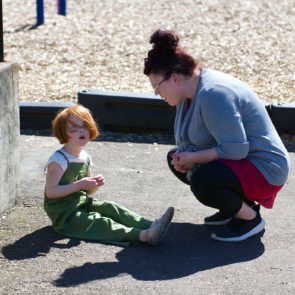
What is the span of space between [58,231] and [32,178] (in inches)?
42.3

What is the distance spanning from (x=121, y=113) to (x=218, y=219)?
83.2 inches

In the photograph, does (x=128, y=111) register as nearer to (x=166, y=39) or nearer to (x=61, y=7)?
(x=166, y=39)

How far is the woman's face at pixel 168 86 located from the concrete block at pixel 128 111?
2.21 m

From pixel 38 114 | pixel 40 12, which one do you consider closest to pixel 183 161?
pixel 38 114

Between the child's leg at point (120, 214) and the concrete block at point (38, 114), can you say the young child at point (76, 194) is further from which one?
the concrete block at point (38, 114)

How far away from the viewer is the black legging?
456cm

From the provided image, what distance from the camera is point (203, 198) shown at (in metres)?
4.64

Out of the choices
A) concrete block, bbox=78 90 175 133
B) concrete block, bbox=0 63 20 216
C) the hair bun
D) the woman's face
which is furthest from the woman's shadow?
concrete block, bbox=78 90 175 133

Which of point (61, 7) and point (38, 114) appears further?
point (61, 7)

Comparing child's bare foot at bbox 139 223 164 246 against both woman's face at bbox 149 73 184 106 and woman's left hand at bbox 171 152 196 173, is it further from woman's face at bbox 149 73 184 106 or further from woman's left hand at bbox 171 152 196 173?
woman's face at bbox 149 73 184 106

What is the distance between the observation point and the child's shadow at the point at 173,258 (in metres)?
4.22

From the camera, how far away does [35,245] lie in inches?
181

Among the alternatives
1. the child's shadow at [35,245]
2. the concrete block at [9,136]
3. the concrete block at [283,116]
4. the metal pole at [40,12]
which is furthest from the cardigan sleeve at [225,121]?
the metal pole at [40,12]

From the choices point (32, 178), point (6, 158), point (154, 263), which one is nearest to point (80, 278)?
point (154, 263)
